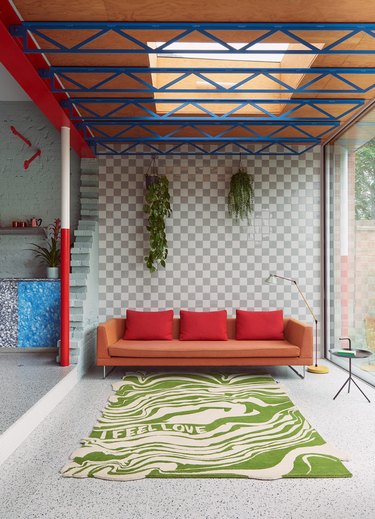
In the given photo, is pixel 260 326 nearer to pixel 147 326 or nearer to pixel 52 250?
pixel 147 326

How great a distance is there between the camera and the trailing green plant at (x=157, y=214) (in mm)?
8453

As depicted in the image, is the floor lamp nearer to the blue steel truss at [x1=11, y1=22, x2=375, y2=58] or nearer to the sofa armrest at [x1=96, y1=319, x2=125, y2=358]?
the sofa armrest at [x1=96, y1=319, x2=125, y2=358]

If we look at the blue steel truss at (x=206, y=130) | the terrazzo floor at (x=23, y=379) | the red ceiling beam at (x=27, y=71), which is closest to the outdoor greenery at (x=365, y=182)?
the blue steel truss at (x=206, y=130)

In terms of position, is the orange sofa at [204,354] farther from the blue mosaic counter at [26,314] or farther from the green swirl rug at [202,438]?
the blue mosaic counter at [26,314]

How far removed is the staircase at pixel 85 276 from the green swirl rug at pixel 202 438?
3.40ft

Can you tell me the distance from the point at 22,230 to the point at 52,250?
2.25 ft

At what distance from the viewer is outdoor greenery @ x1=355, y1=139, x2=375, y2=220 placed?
22.3 ft

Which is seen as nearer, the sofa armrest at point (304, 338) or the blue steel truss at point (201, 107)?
the blue steel truss at point (201, 107)

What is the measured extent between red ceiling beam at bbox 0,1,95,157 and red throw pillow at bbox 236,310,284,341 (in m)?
3.50

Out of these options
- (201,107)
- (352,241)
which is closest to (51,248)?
(201,107)

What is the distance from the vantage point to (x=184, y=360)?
282 inches

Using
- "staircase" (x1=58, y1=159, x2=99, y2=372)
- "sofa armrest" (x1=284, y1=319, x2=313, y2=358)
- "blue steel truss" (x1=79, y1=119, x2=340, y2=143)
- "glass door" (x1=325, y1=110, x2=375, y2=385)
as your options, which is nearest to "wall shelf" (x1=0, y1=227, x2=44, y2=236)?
"staircase" (x1=58, y1=159, x2=99, y2=372)

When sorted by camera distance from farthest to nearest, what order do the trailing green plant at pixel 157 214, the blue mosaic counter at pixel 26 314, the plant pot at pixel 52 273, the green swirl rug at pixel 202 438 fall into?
the trailing green plant at pixel 157 214
the plant pot at pixel 52 273
the blue mosaic counter at pixel 26 314
the green swirl rug at pixel 202 438

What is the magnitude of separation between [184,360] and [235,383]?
0.72 metres
